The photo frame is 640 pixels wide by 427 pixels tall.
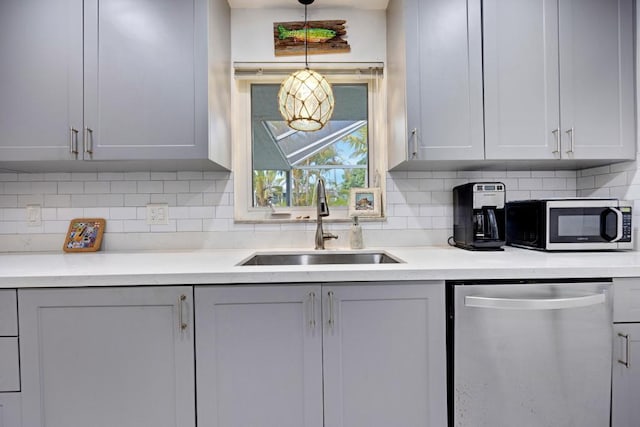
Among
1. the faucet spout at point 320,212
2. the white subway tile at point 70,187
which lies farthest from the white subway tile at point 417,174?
the white subway tile at point 70,187

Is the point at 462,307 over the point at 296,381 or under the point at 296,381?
over

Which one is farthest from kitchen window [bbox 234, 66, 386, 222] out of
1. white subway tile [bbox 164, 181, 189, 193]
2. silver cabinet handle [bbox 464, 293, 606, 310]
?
silver cabinet handle [bbox 464, 293, 606, 310]

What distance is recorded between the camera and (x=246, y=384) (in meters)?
1.19

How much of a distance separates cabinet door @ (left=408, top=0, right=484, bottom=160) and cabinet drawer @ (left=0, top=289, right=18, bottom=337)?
1650 millimetres

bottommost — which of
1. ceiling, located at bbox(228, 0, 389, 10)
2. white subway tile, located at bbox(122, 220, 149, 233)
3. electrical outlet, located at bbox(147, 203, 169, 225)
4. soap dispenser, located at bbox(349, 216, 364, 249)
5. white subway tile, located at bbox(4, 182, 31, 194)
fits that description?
soap dispenser, located at bbox(349, 216, 364, 249)

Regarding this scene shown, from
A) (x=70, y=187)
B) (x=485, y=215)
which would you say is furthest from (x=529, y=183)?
(x=70, y=187)

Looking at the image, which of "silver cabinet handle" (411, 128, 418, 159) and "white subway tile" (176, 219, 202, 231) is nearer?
"silver cabinet handle" (411, 128, 418, 159)

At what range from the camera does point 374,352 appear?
121cm

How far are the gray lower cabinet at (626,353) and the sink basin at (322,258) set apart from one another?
0.94 meters

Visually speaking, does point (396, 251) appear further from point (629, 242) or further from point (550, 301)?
point (629, 242)

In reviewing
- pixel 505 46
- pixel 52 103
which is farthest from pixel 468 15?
pixel 52 103

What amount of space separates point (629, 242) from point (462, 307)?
3.34 feet

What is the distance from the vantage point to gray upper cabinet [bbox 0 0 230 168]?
1.52 m

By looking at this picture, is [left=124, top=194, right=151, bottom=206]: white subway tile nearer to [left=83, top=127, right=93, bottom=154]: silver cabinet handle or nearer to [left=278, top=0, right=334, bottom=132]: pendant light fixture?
[left=83, top=127, right=93, bottom=154]: silver cabinet handle
